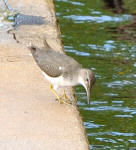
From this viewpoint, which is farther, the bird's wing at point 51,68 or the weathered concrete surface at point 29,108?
the bird's wing at point 51,68

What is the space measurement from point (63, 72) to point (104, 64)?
3323 mm

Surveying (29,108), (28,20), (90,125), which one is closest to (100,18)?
(28,20)

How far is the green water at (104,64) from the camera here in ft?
25.2

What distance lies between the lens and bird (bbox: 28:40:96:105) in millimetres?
6789

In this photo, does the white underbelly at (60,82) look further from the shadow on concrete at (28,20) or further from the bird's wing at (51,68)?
the shadow on concrete at (28,20)

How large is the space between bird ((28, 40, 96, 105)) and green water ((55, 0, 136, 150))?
847 millimetres

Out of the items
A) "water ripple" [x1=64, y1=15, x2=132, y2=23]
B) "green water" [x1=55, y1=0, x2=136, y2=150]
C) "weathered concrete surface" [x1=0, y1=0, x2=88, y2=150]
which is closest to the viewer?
"weathered concrete surface" [x1=0, y1=0, x2=88, y2=150]

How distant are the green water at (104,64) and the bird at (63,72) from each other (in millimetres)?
847

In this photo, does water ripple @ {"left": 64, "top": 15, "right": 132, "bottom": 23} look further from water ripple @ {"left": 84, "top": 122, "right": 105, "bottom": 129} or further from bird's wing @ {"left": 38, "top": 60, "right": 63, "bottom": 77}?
bird's wing @ {"left": 38, "top": 60, "right": 63, "bottom": 77}

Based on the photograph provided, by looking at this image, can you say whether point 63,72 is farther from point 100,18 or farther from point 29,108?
point 100,18

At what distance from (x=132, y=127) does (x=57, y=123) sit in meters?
1.69

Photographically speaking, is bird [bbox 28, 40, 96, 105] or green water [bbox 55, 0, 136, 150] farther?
green water [bbox 55, 0, 136, 150]

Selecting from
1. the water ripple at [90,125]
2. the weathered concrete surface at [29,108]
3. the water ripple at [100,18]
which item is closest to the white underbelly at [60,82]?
the weathered concrete surface at [29,108]

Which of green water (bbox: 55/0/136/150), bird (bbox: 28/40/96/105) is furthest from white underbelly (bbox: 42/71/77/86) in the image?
green water (bbox: 55/0/136/150)
